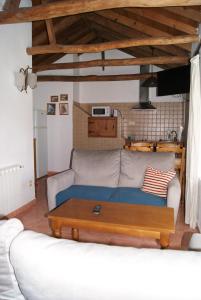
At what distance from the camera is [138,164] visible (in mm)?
3379

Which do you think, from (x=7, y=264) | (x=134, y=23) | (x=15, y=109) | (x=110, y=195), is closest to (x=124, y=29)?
(x=134, y=23)

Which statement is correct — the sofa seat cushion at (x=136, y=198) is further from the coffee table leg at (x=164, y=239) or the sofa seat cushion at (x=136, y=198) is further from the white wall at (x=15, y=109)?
the white wall at (x=15, y=109)

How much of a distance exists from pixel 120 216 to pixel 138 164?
126cm

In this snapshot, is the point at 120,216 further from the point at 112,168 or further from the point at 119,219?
the point at 112,168

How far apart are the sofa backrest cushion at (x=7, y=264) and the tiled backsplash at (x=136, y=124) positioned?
17.9 feet

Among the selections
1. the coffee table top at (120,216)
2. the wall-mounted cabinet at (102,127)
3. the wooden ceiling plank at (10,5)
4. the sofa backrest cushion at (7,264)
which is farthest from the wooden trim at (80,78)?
the sofa backrest cushion at (7,264)

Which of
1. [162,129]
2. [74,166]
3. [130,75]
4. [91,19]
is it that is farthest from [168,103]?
[74,166]

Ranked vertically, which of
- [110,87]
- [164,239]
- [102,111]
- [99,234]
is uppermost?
[110,87]

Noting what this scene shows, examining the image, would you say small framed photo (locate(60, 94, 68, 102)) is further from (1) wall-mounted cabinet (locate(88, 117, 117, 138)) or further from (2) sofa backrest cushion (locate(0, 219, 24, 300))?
(2) sofa backrest cushion (locate(0, 219, 24, 300))

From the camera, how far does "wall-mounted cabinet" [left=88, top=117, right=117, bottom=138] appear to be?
6277 millimetres

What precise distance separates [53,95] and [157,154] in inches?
149

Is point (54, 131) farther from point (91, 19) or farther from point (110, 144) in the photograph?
point (91, 19)

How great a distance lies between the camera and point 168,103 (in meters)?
6.01

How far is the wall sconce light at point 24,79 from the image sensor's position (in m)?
3.44
